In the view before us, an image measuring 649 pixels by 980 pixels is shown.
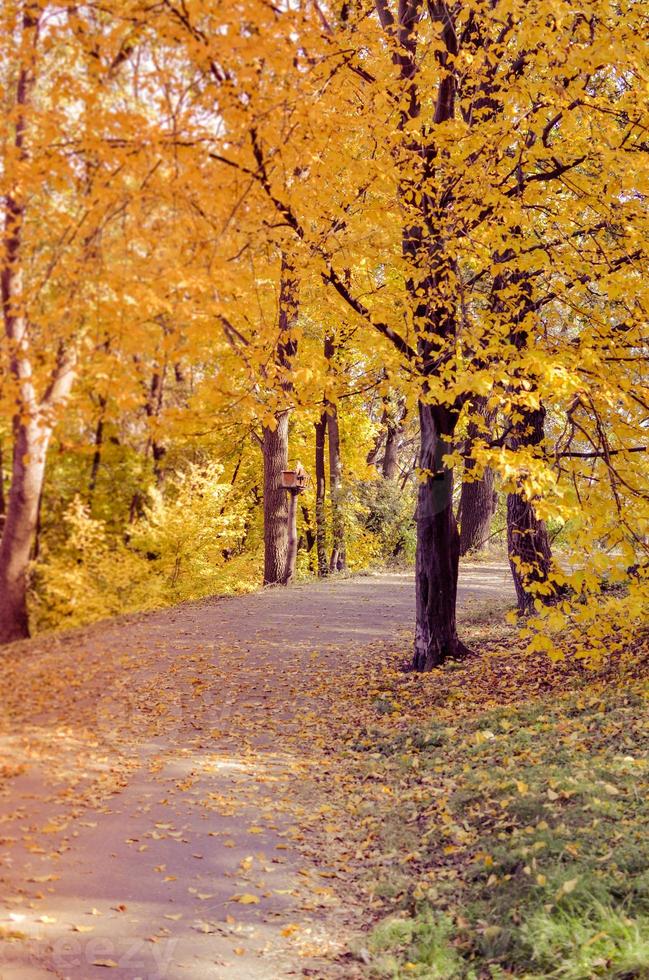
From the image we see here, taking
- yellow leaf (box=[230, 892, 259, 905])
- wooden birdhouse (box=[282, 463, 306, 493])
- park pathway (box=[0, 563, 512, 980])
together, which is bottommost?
yellow leaf (box=[230, 892, 259, 905])

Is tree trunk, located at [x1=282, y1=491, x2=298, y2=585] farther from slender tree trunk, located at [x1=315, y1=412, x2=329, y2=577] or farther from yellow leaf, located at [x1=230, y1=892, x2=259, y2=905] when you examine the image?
yellow leaf, located at [x1=230, y1=892, x2=259, y2=905]

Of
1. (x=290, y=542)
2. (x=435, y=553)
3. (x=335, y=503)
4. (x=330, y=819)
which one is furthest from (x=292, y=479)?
(x=330, y=819)

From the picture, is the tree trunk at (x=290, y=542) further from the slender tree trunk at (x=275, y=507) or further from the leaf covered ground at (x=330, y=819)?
the leaf covered ground at (x=330, y=819)

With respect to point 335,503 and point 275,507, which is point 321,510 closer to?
point 335,503

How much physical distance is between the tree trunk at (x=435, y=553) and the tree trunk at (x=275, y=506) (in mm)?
7575

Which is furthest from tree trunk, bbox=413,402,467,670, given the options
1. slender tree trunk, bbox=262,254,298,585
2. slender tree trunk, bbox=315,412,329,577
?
slender tree trunk, bbox=315,412,329,577

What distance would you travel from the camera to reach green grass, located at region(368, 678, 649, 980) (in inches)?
146

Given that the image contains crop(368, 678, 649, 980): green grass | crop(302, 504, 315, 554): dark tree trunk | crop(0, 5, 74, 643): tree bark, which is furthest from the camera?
crop(302, 504, 315, 554): dark tree trunk

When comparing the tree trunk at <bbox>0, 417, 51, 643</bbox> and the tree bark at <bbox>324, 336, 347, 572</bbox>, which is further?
the tree bark at <bbox>324, 336, 347, 572</bbox>

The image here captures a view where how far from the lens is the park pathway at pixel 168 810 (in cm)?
402

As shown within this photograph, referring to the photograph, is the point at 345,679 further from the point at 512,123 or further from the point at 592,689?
the point at 512,123

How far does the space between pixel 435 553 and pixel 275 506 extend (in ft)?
25.9

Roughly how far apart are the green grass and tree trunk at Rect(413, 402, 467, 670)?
2.24 m

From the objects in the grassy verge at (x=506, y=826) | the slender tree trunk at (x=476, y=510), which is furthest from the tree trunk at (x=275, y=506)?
the grassy verge at (x=506, y=826)
